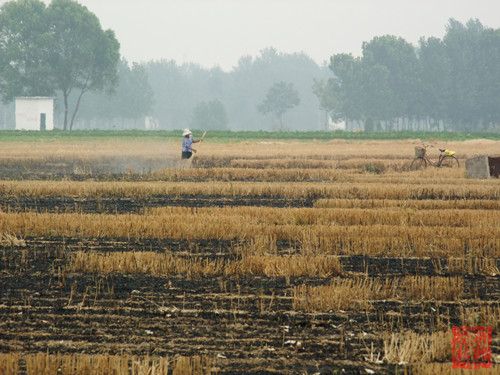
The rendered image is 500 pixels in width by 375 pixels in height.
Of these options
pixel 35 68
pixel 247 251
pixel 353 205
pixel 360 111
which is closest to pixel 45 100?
pixel 35 68

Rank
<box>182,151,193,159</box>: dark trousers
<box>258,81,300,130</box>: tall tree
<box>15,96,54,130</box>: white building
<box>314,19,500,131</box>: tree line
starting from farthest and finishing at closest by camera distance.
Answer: <box>258,81,300,130</box>: tall tree
<box>314,19,500,131</box>: tree line
<box>15,96,54,130</box>: white building
<box>182,151,193,159</box>: dark trousers

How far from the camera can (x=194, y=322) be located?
1041 cm

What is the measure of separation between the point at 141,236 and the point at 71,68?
97090mm

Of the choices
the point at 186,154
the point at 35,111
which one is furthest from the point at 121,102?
the point at 186,154

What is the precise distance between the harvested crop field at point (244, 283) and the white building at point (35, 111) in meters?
80.6

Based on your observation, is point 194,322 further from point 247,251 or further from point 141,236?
point 141,236

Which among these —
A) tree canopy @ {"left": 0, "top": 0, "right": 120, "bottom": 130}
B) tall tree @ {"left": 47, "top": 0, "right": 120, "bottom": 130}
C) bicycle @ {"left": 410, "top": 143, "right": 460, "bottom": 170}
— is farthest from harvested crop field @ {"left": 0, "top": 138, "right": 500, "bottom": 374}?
tall tree @ {"left": 47, "top": 0, "right": 120, "bottom": 130}

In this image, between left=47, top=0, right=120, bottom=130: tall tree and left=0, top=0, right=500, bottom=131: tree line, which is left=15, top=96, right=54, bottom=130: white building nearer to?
left=0, top=0, right=500, bottom=131: tree line

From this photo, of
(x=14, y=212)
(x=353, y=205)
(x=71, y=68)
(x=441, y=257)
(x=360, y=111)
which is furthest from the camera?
(x=360, y=111)

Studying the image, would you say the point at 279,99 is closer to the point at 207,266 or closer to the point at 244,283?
the point at 207,266

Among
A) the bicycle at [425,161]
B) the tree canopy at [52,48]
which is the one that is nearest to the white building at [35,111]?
the tree canopy at [52,48]

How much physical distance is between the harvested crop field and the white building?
265 feet

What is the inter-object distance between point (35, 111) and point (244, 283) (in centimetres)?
9486

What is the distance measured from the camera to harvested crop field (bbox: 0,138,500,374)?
9.10 meters
